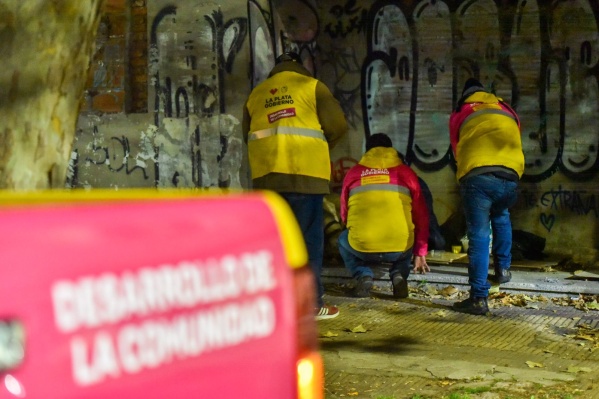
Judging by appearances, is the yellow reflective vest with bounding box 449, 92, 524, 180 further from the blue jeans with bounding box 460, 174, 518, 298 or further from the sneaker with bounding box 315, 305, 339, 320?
the sneaker with bounding box 315, 305, 339, 320

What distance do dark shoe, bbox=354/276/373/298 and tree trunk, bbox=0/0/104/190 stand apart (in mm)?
4188

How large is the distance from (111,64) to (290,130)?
13.3 ft

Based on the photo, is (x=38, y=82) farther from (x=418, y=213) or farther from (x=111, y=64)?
(x=111, y=64)

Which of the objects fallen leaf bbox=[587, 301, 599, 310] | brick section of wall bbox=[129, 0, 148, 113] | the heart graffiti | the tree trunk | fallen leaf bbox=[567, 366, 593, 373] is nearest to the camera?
the tree trunk

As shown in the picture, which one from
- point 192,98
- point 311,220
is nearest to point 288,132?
point 311,220

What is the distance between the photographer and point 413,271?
8898 millimetres

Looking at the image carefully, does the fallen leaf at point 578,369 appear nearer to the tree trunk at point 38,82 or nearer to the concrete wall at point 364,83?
the tree trunk at point 38,82

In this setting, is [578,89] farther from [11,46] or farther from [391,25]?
[11,46]

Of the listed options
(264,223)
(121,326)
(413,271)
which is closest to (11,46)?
(264,223)

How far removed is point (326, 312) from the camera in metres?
7.30

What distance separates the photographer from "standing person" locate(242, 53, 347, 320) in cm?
698

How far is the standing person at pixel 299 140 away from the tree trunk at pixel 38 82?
2.75 meters

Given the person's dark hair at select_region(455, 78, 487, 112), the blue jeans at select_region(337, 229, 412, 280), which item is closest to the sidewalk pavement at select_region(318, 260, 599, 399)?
the blue jeans at select_region(337, 229, 412, 280)

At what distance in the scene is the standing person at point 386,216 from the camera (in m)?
8.02
